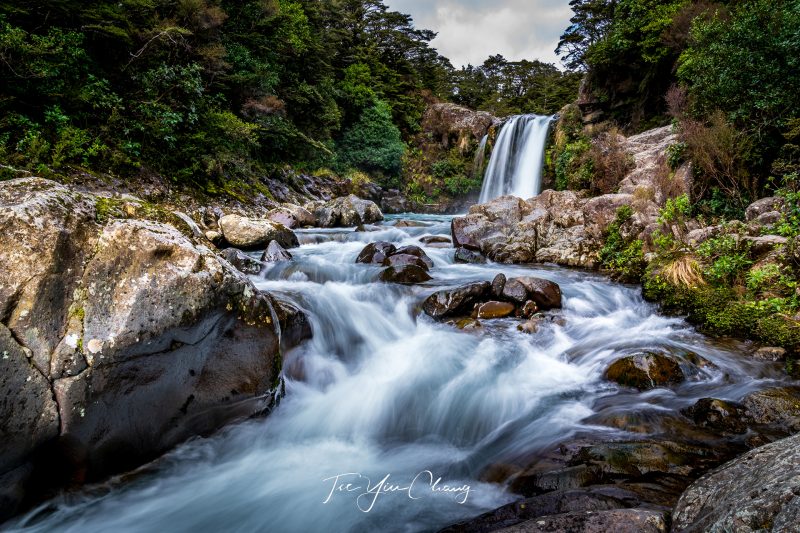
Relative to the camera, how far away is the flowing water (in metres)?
3.13

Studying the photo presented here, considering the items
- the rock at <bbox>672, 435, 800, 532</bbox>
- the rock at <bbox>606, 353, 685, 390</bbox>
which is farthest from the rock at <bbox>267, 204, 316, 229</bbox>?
the rock at <bbox>672, 435, 800, 532</bbox>

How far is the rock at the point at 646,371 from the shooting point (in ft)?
15.0

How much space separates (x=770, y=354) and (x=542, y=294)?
3.03 meters

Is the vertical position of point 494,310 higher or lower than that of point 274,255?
lower

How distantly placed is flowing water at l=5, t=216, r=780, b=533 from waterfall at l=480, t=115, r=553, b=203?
46.9 ft

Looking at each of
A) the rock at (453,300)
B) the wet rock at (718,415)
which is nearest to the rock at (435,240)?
the rock at (453,300)

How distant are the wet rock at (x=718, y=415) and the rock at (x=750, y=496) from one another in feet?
5.40

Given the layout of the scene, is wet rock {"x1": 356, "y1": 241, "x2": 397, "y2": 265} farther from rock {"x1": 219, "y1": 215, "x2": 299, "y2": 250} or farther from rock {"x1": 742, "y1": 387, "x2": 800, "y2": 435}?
rock {"x1": 742, "y1": 387, "x2": 800, "y2": 435}

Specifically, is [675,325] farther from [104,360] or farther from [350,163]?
[350,163]

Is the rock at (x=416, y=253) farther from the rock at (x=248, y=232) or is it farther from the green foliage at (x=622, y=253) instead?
the green foliage at (x=622, y=253)

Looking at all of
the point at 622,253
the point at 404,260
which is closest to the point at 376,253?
the point at 404,260

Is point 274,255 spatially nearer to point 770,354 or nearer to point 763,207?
point 770,354

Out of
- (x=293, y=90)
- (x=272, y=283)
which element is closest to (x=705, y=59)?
(x=272, y=283)

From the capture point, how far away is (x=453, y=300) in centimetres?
676
